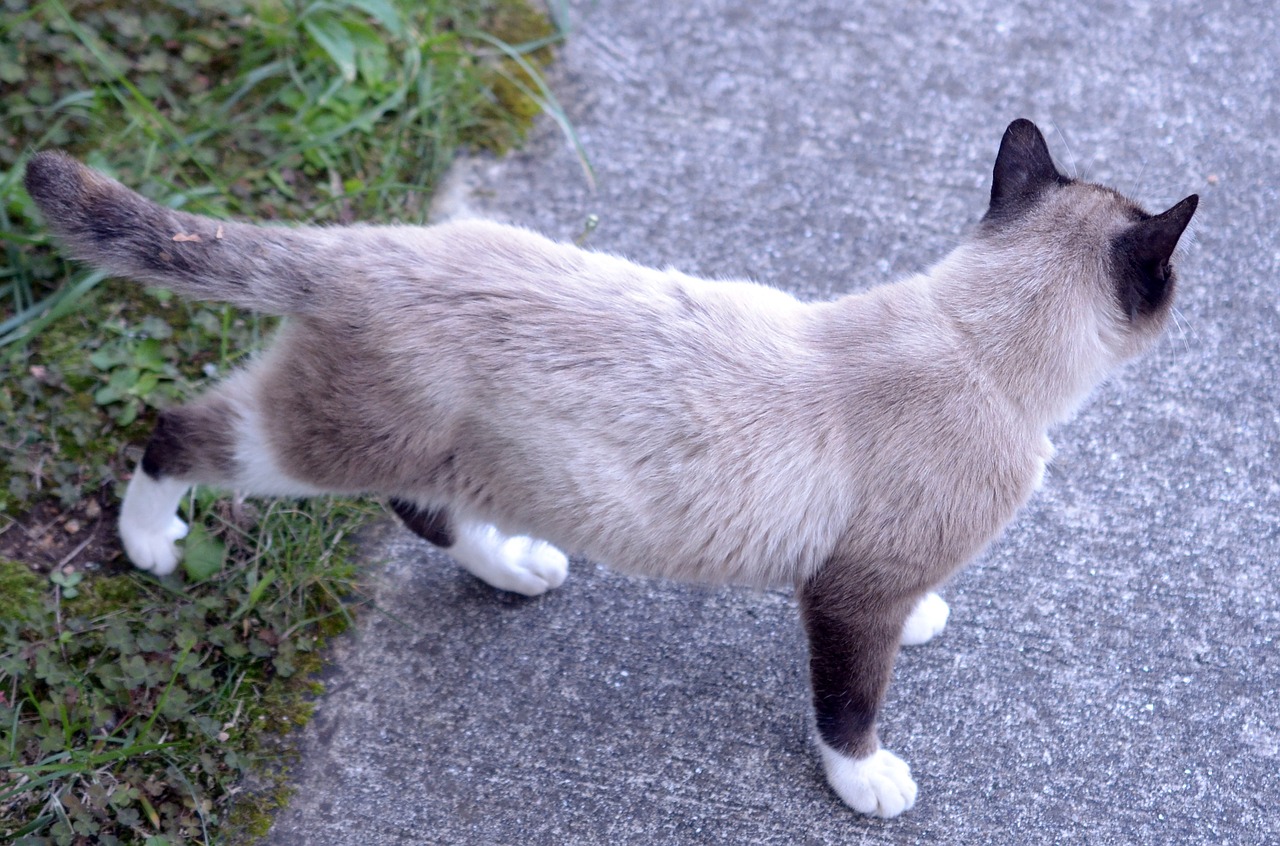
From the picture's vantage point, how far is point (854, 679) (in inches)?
85.4

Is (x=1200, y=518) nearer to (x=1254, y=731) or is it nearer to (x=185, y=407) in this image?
(x=1254, y=731)

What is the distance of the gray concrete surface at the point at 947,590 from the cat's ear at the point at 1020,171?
0.75 meters

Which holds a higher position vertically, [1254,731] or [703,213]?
[703,213]

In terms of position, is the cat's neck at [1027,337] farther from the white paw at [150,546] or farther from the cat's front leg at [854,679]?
the white paw at [150,546]

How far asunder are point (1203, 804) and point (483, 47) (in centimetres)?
334

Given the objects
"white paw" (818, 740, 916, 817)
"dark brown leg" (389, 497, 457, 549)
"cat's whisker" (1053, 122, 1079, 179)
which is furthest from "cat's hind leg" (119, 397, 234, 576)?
"cat's whisker" (1053, 122, 1079, 179)

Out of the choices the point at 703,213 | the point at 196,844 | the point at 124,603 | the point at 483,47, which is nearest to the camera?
the point at 196,844

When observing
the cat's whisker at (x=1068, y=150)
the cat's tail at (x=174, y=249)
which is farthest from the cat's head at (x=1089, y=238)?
the cat's tail at (x=174, y=249)

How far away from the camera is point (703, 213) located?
332cm

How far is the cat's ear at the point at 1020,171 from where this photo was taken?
220 centimetres

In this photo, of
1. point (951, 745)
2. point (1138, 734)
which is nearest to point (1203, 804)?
point (1138, 734)

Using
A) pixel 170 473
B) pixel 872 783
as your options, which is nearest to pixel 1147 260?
pixel 872 783

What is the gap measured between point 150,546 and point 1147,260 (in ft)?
8.26

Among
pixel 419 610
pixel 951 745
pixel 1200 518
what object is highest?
pixel 1200 518
